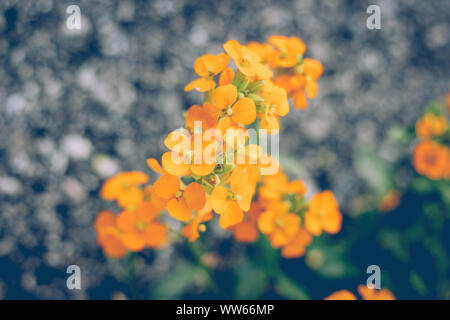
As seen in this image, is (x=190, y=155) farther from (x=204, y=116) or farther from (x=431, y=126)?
(x=431, y=126)

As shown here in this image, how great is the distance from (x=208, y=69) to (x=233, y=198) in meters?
0.49

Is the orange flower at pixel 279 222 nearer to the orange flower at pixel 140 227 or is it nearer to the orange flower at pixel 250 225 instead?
the orange flower at pixel 250 225

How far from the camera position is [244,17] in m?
2.67

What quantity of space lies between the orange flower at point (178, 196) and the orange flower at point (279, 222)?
0.59 meters

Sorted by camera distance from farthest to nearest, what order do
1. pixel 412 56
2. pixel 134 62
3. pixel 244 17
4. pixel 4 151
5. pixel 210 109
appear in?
1. pixel 412 56
2. pixel 244 17
3. pixel 134 62
4. pixel 4 151
5. pixel 210 109

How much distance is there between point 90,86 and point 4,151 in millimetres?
653

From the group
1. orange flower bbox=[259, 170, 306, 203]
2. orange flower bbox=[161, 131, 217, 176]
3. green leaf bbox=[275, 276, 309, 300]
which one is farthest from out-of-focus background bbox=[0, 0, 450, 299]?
orange flower bbox=[161, 131, 217, 176]

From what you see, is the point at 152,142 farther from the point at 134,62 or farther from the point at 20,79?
the point at 20,79

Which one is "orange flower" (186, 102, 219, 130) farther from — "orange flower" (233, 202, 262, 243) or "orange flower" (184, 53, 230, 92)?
"orange flower" (233, 202, 262, 243)

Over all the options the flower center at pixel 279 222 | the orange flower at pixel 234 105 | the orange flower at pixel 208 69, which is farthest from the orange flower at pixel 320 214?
the orange flower at pixel 208 69

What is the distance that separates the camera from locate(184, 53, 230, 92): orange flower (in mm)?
1340

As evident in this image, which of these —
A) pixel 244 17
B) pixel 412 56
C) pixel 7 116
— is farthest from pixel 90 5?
pixel 412 56

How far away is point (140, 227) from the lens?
179 cm

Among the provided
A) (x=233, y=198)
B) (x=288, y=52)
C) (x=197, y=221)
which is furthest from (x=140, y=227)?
(x=288, y=52)
